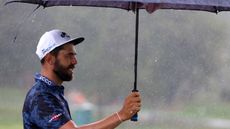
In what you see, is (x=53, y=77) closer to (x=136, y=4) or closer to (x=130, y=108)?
(x=130, y=108)

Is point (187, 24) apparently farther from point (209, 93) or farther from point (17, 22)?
point (17, 22)

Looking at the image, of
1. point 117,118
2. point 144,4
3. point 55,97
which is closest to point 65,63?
point 55,97

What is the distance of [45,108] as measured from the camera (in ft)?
8.50

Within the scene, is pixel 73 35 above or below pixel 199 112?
above

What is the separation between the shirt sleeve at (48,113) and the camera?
2.58 meters

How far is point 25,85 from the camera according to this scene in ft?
15.3

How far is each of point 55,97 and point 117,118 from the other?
0.96ft

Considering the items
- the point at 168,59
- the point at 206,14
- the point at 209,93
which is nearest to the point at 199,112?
the point at 209,93

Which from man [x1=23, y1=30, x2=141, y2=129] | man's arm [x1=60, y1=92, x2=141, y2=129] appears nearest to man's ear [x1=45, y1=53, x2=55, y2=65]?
man [x1=23, y1=30, x2=141, y2=129]

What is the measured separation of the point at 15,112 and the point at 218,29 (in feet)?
5.64

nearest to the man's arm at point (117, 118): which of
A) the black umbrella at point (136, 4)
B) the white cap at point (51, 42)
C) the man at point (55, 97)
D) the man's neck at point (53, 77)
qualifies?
the man at point (55, 97)

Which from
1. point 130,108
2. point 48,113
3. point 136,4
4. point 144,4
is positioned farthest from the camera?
point 136,4

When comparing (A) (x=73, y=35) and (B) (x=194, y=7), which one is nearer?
(B) (x=194, y=7)

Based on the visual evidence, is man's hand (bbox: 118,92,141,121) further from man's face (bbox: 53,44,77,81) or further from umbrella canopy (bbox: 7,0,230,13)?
umbrella canopy (bbox: 7,0,230,13)
